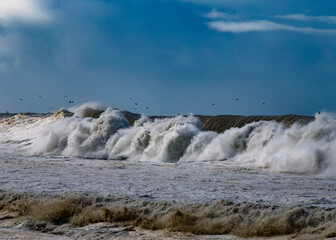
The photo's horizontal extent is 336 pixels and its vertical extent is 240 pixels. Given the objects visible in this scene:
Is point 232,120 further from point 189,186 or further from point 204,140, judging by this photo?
point 189,186

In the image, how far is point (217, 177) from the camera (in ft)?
53.8

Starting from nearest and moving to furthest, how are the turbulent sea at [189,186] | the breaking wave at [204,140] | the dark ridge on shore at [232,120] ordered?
the turbulent sea at [189,186], the breaking wave at [204,140], the dark ridge on shore at [232,120]

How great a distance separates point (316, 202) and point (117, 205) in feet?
14.4

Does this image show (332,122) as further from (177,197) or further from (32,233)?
(32,233)

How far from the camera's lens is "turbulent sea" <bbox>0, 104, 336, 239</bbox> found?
990cm

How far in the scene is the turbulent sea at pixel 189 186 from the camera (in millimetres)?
9898

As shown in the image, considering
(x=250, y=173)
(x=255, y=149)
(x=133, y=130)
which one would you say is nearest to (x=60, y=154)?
(x=133, y=130)

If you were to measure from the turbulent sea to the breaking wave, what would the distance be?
0.06m

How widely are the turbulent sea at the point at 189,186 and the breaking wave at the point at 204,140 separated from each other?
6cm

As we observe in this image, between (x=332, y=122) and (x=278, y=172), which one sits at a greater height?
(x=332, y=122)

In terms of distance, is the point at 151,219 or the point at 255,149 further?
the point at 255,149

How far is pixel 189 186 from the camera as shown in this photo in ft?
47.1

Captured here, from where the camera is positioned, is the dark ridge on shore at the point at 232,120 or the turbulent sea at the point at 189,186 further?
the dark ridge on shore at the point at 232,120

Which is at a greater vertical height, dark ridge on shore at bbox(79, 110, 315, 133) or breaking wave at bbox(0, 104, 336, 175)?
dark ridge on shore at bbox(79, 110, 315, 133)
